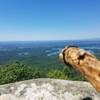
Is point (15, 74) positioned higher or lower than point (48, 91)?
lower

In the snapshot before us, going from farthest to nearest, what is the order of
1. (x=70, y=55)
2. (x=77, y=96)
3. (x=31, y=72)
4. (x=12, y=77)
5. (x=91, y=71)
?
(x=31, y=72)
(x=12, y=77)
(x=77, y=96)
(x=70, y=55)
(x=91, y=71)

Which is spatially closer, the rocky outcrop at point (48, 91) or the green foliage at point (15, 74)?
the rocky outcrop at point (48, 91)

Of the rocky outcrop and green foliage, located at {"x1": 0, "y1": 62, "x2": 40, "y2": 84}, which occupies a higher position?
the rocky outcrop

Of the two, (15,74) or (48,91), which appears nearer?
(48,91)

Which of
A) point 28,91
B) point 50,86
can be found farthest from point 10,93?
point 50,86

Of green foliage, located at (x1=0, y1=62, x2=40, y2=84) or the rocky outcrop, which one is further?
green foliage, located at (x1=0, y1=62, x2=40, y2=84)

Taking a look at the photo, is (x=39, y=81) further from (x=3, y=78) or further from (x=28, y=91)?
(x=3, y=78)

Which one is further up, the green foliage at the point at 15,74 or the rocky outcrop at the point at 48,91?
the rocky outcrop at the point at 48,91

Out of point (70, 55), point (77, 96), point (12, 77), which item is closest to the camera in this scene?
point (70, 55)
